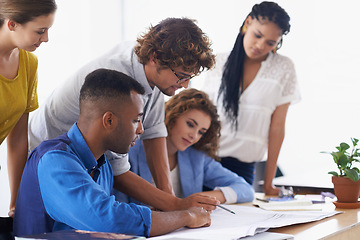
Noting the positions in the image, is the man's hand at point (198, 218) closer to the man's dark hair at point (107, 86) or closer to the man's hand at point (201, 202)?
the man's hand at point (201, 202)

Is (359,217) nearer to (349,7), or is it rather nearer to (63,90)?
(63,90)

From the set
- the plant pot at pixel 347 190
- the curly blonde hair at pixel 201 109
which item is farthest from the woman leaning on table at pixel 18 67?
the plant pot at pixel 347 190

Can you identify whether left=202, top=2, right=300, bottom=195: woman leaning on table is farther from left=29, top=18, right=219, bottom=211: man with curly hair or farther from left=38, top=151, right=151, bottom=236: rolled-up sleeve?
left=38, top=151, right=151, bottom=236: rolled-up sleeve

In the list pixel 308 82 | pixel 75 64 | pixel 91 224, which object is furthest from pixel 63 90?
pixel 308 82

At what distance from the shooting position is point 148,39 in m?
1.46

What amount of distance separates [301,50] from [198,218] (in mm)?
3017

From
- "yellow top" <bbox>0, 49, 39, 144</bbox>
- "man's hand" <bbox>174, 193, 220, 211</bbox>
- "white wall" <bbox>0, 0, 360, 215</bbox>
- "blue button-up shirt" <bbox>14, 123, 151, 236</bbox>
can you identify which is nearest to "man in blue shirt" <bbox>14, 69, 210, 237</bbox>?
"blue button-up shirt" <bbox>14, 123, 151, 236</bbox>

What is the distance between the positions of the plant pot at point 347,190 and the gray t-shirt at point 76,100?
2.44 feet

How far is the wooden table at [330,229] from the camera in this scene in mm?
1242

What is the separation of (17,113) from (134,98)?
0.43 m

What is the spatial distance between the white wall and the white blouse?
1.75 meters

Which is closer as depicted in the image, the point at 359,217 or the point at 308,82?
the point at 359,217

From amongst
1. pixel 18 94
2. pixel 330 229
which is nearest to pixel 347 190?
pixel 330 229

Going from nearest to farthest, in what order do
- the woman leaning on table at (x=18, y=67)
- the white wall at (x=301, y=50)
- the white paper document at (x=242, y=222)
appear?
1. the white paper document at (x=242, y=222)
2. the woman leaning on table at (x=18, y=67)
3. the white wall at (x=301, y=50)
